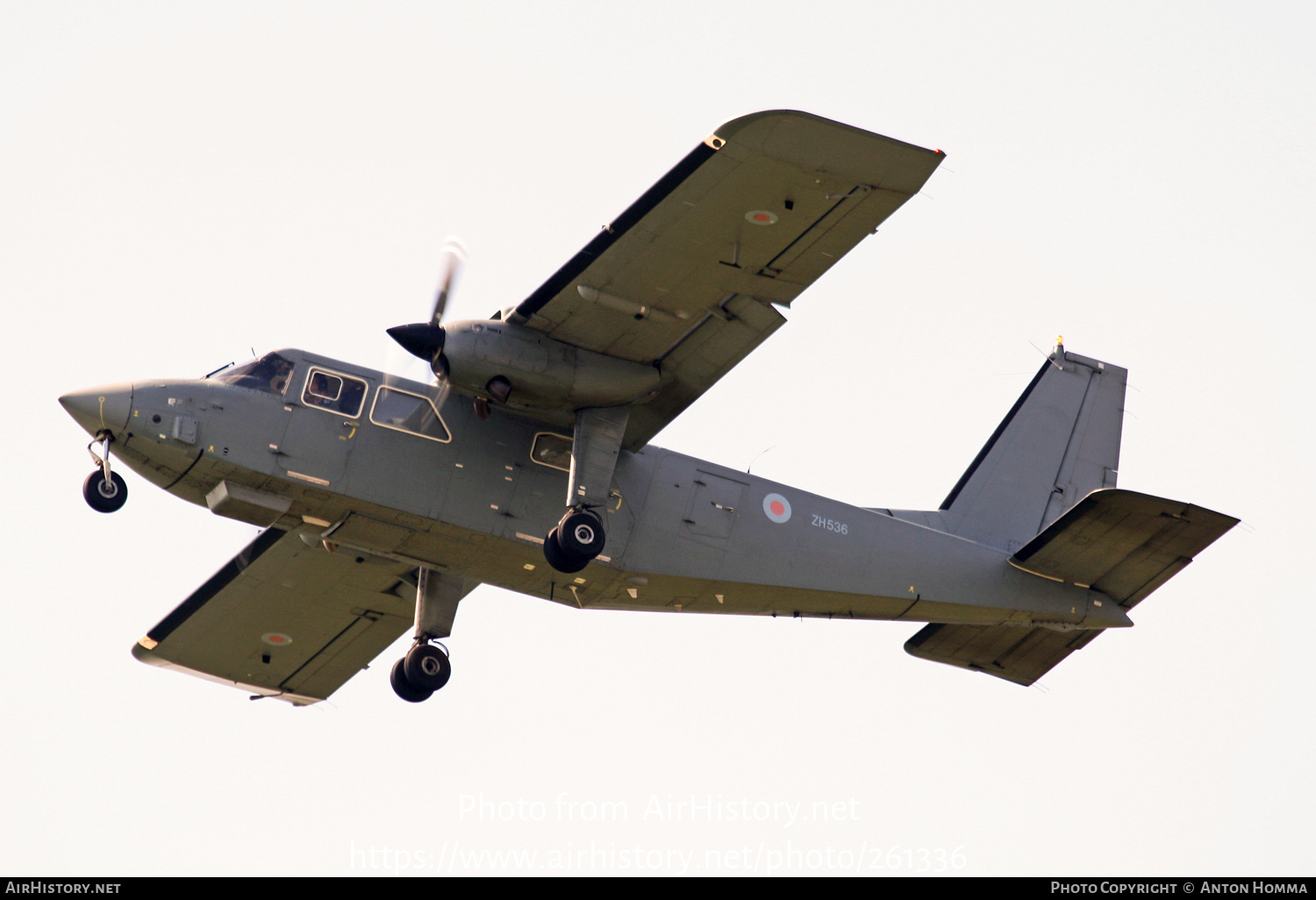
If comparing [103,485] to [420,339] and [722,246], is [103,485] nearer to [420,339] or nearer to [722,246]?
[420,339]

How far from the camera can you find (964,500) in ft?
71.5

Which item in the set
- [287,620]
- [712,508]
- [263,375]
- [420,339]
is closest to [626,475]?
[712,508]

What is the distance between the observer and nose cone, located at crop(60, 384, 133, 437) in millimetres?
17141

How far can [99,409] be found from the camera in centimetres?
1717

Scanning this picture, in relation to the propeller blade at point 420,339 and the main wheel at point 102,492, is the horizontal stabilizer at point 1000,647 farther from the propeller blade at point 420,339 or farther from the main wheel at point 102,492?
the main wheel at point 102,492

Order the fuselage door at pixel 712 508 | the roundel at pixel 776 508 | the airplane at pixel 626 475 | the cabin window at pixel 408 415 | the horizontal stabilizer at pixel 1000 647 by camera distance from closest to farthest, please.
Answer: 1. the airplane at pixel 626 475
2. the cabin window at pixel 408 415
3. the fuselage door at pixel 712 508
4. the roundel at pixel 776 508
5. the horizontal stabilizer at pixel 1000 647

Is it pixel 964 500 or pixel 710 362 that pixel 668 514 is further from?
pixel 964 500

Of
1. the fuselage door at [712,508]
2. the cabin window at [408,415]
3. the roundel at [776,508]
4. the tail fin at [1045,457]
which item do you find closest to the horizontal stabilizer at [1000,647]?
the tail fin at [1045,457]

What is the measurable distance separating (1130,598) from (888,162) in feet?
24.2

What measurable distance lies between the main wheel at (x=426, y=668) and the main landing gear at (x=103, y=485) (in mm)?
4260

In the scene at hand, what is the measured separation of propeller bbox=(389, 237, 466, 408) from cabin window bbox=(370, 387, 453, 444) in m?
0.18

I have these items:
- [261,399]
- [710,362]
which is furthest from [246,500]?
[710,362]

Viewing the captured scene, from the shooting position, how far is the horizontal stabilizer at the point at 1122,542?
1880 centimetres

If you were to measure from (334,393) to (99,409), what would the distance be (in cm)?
259
